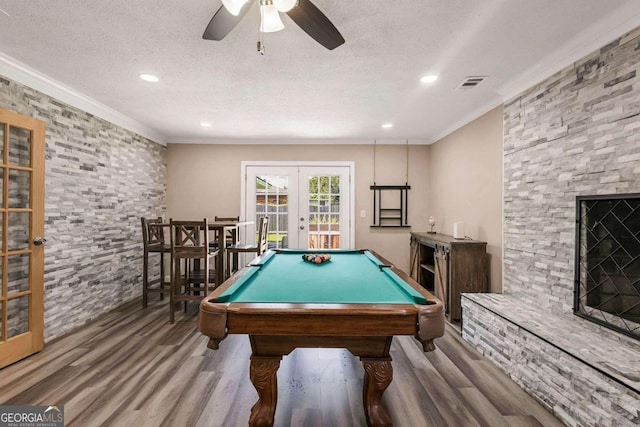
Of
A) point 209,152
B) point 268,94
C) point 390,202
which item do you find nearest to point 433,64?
point 268,94

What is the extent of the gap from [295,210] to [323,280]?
3464 millimetres

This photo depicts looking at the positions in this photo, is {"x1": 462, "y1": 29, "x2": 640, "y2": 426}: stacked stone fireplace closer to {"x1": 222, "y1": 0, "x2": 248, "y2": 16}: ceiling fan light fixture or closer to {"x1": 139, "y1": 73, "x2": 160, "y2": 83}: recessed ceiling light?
{"x1": 222, "y1": 0, "x2": 248, "y2": 16}: ceiling fan light fixture

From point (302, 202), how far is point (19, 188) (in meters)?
Answer: 3.55

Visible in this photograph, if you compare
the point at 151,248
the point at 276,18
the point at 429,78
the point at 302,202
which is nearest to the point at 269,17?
the point at 276,18

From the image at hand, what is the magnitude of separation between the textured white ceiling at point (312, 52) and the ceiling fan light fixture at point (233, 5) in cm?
A: 40

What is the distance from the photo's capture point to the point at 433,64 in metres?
2.61

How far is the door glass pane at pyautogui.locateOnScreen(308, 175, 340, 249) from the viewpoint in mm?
5438

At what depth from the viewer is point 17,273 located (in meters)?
2.64

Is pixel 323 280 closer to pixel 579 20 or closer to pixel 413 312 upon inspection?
pixel 413 312

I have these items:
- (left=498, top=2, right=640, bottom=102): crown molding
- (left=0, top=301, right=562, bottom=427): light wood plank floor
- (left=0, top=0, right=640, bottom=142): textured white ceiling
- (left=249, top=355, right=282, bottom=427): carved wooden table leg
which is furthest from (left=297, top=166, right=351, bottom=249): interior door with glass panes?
(left=249, top=355, right=282, bottom=427): carved wooden table leg

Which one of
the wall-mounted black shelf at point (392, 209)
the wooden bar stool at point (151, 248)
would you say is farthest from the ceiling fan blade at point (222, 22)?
the wall-mounted black shelf at point (392, 209)

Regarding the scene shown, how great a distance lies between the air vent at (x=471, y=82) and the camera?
288 cm

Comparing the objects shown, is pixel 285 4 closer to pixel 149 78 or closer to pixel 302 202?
pixel 149 78

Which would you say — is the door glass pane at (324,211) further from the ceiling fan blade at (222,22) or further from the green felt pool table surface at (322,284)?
the ceiling fan blade at (222,22)
